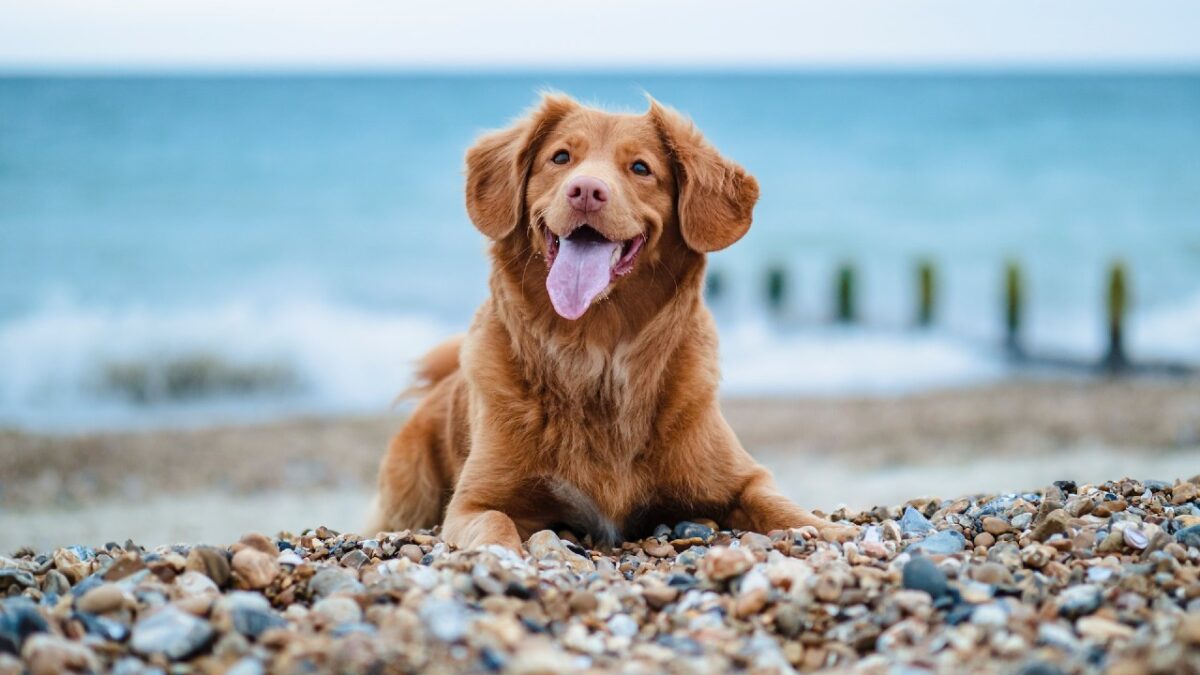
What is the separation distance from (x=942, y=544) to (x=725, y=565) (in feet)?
2.94

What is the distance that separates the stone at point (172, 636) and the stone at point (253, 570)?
0.48 metres

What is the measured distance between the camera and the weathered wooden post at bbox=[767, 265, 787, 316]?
17.2m

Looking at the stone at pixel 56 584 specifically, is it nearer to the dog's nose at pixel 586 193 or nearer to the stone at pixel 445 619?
the stone at pixel 445 619

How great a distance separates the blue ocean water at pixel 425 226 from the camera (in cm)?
1419

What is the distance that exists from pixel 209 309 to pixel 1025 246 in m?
15.3

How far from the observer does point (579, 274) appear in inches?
170

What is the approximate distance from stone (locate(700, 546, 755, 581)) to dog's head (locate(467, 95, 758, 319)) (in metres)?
1.22

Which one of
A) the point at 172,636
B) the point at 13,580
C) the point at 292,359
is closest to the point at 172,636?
the point at 172,636

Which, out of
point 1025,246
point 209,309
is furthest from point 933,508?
point 1025,246

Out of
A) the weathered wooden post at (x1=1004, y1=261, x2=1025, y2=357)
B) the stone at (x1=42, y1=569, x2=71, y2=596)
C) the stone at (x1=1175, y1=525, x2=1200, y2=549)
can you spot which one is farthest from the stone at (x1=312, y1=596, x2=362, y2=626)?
the weathered wooden post at (x1=1004, y1=261, x2=1025, y2=357)

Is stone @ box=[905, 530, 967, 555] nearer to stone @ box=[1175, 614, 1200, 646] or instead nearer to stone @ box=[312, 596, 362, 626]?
stone @ box=[1175, 614, 1200, 646]

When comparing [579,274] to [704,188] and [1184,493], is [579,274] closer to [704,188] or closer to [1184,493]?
[704,188]

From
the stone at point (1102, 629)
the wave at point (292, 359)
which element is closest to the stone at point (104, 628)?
the stone at point (1102, 629)

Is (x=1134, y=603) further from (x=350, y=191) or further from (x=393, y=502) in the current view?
(x=350, y=191)
